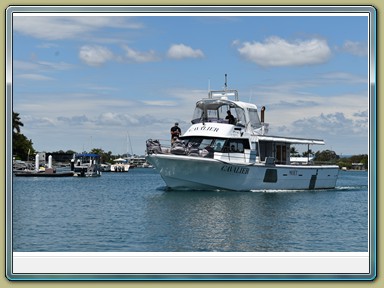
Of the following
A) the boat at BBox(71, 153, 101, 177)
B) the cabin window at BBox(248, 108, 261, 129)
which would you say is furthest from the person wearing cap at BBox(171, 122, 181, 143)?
the boat at BBox(71, 153, 101, 177)

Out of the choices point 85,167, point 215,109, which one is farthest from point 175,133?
point 85,167

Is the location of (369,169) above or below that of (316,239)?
above

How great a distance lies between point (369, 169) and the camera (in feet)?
38.1

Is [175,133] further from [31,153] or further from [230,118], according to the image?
[31,153]

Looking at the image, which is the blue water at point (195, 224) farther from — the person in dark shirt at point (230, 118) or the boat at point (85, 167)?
the boat at point (85, 167)

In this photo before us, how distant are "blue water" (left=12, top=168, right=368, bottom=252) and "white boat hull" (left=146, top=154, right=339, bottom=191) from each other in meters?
0.62

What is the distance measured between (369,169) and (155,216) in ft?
55.4

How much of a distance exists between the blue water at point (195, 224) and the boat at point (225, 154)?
0.87 meters

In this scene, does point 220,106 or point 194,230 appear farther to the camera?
point 220,106

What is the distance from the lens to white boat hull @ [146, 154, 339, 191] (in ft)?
120

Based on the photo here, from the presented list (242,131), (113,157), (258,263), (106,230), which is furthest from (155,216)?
(113,157)

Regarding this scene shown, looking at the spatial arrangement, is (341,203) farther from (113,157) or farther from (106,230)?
(113,157)

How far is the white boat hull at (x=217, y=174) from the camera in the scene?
36656 millimetres

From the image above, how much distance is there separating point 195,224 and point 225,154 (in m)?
12.9
